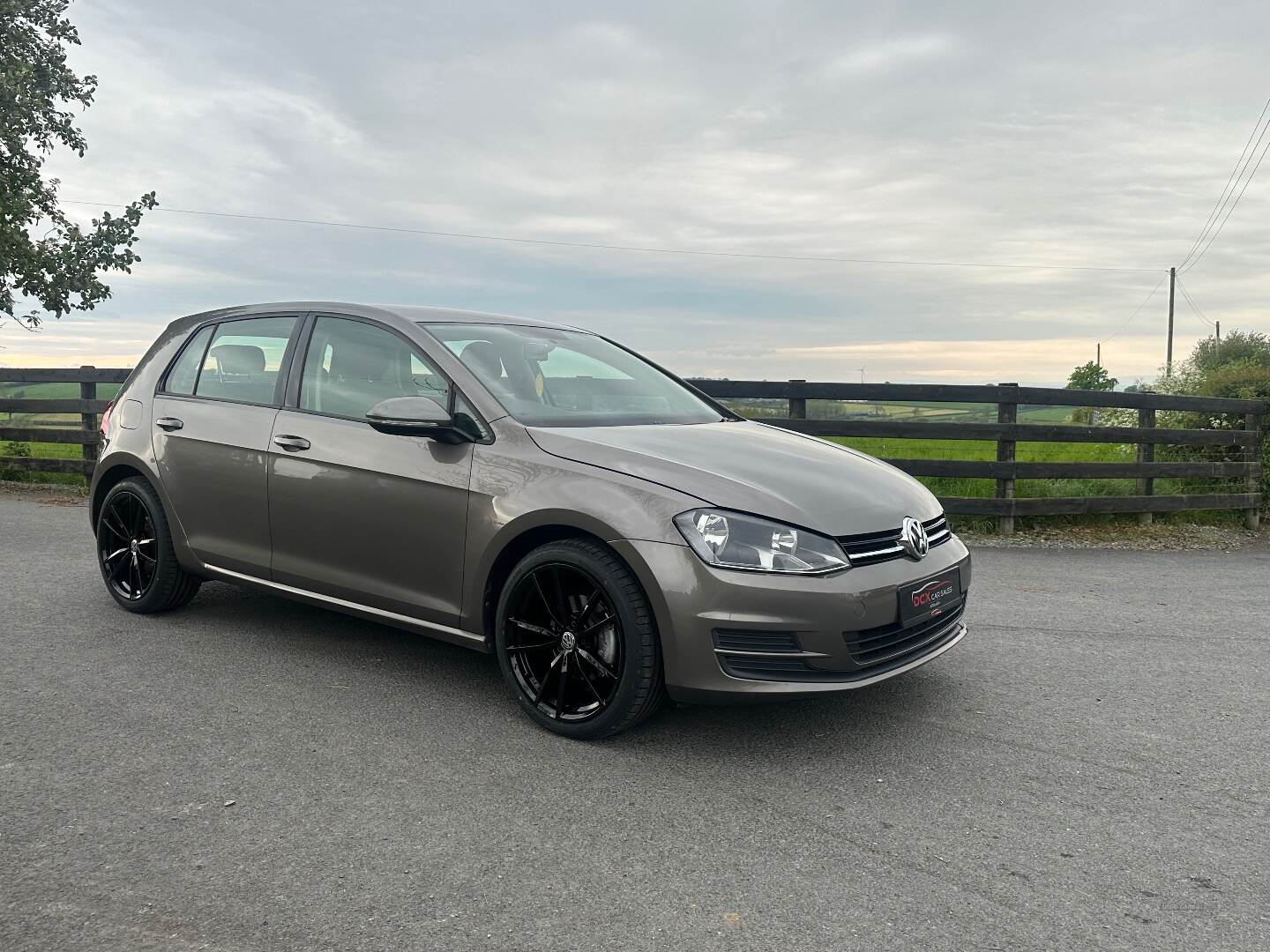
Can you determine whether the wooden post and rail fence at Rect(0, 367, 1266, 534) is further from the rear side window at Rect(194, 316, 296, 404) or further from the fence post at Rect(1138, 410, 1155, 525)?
the rear side window at Rect(194, 316, 296, 404)

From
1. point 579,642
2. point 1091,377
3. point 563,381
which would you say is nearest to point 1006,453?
point 563,381

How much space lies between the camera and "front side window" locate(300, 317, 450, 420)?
4473 millimetres

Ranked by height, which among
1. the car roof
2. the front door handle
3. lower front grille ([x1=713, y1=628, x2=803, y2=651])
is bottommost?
lower front grille ([x1=713, y1=628, x2=803, y2=651])

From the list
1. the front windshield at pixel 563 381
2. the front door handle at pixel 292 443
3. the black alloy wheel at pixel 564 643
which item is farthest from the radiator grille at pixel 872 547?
the front door handle at pixel 292 443

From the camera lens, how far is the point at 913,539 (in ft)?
12.8

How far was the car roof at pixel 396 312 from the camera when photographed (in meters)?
4.78

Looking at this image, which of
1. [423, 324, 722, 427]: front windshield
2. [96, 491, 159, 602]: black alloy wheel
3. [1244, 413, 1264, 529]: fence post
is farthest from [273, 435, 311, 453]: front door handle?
[1244, 413, 1264, 529]: fence post

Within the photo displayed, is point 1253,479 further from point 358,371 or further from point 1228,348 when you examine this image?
point 1228,348

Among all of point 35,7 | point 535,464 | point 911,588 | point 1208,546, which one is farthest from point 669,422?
point 35,7

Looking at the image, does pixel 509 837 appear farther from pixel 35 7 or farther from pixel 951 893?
pixel 35 7

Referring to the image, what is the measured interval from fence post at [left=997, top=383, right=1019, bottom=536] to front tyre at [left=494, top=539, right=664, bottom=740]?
A: 653 centimetres

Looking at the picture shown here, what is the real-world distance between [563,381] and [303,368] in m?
1.30

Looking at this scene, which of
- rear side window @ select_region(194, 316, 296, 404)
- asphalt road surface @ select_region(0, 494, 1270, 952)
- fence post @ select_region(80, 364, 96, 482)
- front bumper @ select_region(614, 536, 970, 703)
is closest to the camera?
asphalt road surface @ select_region(0, 494, 1270, 952)

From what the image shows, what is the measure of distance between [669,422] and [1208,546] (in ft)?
23.8
